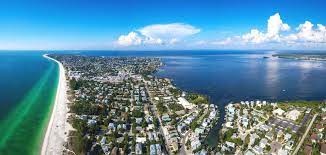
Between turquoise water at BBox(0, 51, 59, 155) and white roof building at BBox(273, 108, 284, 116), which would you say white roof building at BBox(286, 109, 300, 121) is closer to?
white roof building at BBox(273, 108, 284, 116)

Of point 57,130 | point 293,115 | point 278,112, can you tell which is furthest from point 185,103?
point 57,130

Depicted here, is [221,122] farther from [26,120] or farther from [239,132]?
[26,120]

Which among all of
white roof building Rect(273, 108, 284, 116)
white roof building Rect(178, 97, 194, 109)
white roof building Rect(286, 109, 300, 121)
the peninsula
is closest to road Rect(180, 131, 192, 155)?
the peninsula

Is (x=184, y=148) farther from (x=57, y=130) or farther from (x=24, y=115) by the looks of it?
(x=24, y=115)

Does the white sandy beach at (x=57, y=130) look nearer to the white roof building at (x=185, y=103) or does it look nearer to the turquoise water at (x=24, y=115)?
the turquoise water at (x=24, y=115)

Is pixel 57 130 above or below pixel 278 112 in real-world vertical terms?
below

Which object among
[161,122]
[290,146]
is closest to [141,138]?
[161,122]

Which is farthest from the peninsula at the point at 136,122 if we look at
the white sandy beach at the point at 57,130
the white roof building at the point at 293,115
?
the white roof building at the point at 293,115

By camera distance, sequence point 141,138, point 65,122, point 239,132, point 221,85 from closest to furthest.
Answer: point 141,138
point 239,132
point 65,122
point 221,85

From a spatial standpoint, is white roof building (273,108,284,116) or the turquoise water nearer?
the turquoise water

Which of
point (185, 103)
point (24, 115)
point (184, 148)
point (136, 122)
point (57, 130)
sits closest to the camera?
point (184, 148)

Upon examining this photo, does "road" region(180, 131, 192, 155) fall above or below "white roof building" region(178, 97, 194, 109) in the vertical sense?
below
